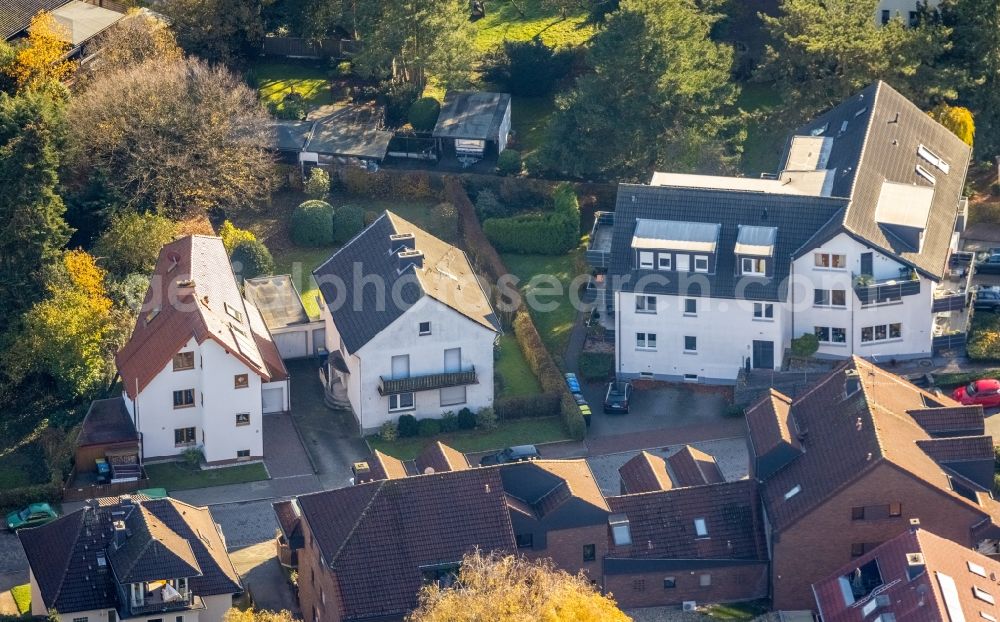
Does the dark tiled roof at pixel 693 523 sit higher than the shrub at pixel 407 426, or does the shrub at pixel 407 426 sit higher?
the dark tiled roof at pixel 693 523

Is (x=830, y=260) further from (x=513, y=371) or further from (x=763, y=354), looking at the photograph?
(x=513, y=371)

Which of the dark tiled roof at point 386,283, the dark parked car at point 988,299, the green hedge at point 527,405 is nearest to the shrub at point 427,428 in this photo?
the green hedge at point 527,405

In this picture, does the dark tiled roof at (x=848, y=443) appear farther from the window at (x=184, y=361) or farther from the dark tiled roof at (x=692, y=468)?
the window at (x=184, y=361)

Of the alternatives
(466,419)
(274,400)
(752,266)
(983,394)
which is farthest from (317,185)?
(983,394)

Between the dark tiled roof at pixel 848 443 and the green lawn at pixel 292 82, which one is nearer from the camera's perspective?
the dark tiled roof at pixel 848 443

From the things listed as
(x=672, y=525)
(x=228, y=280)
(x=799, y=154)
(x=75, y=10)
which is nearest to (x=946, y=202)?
(x=799, y=154)

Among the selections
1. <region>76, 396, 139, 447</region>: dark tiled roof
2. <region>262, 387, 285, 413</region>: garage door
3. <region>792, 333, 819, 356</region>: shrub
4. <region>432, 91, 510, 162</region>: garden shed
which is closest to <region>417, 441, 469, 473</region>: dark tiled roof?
<region>262, 387, 285, 413</region>: garage door

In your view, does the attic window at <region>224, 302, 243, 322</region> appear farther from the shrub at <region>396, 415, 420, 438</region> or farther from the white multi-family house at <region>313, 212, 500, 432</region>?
the shrub at <region>396, 415, 420, 438</region>
